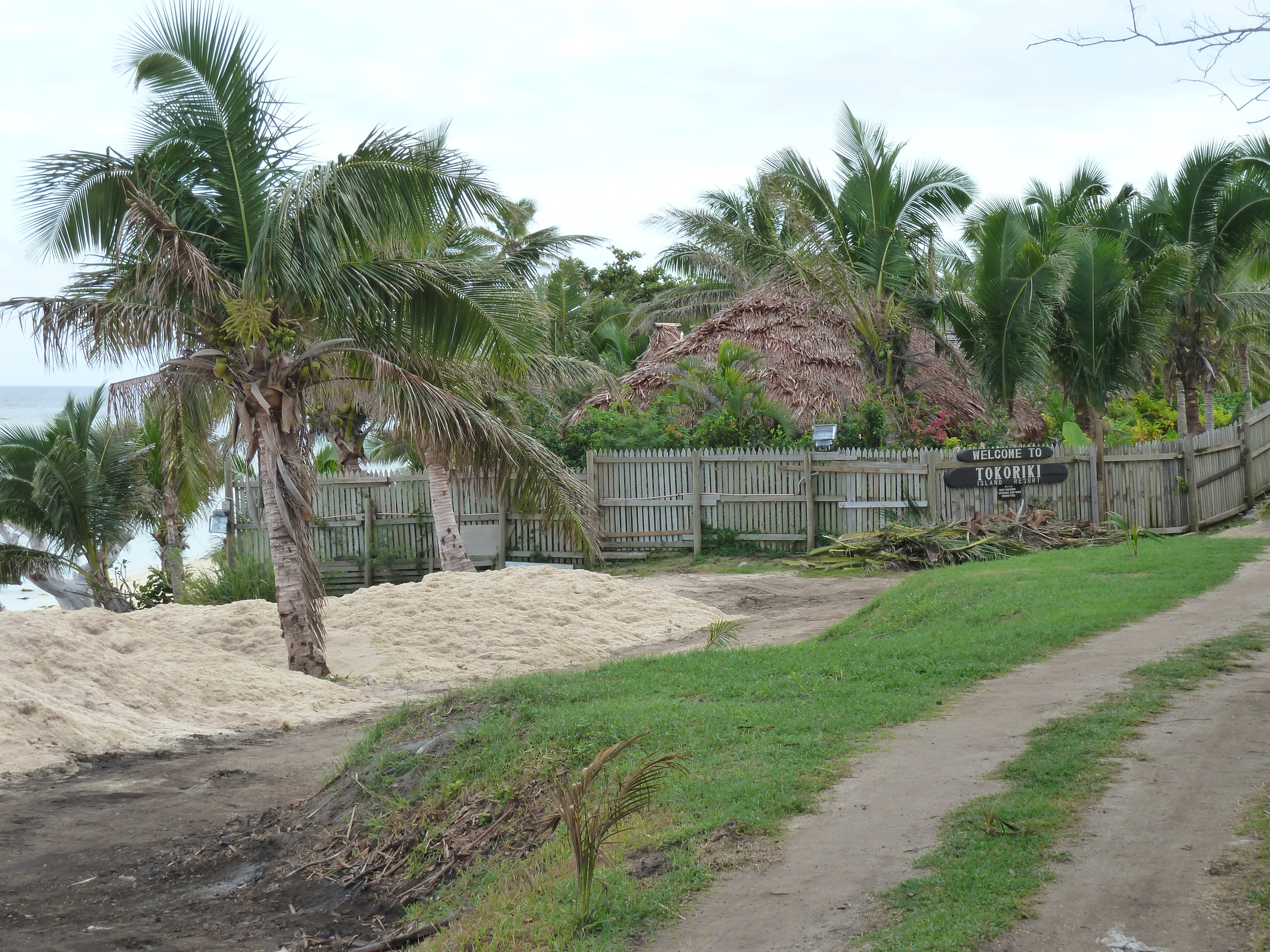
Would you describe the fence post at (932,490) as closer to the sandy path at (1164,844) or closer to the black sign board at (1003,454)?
the black sign board at (1003,454)

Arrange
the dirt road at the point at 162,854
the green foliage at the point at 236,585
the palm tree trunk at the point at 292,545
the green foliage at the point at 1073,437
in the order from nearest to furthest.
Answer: the dirt road at the point at 162,854 → the palm tree trunk at the point at 292,545 → the green foliage at the point at 236,585 → the green foliage at the point at 1073,437

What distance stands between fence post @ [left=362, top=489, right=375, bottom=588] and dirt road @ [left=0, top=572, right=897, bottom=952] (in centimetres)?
929

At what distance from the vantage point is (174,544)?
1716 cm

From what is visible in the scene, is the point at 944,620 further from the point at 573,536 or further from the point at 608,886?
the point at 608,886

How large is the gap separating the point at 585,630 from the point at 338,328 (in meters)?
4.34

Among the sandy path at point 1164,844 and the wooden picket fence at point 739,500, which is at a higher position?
the wooden picket fence at point 739,500

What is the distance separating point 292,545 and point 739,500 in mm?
9014

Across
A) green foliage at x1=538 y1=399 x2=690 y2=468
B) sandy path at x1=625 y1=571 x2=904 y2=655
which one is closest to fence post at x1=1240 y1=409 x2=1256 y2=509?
sandy path at x1=625 y1=571 x2=904 y2=655

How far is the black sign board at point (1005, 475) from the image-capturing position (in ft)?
56.4

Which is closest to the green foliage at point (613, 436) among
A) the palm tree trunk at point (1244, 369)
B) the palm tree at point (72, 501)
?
the palm tree at point (72, 501)

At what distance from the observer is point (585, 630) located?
12.7m

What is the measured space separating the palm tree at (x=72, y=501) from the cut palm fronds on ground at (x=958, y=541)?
10415 millimetres

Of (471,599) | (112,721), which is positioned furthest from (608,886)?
(471,599)

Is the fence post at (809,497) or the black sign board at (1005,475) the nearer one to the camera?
the black sign board at (1005,475)
